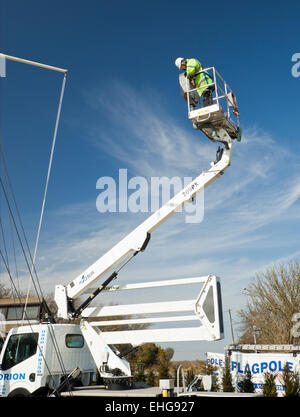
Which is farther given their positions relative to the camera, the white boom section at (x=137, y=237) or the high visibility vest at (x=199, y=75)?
the high visibility vest at (x=199, y=75)

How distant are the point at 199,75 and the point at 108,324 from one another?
6.42 metres

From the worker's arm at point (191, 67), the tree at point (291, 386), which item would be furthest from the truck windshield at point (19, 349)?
the tree at point (291, 386)

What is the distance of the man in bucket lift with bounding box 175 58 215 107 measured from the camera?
884 centimetres

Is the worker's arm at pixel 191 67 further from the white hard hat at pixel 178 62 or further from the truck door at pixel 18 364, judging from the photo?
the truck door at pixel 18 364

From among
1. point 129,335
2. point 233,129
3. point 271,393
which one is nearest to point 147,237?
point 129,335

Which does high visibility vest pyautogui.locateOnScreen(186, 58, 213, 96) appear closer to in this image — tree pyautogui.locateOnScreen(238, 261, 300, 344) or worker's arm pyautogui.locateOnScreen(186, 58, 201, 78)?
worker's arm pyautogui.locateOnScreen(186, 58, 201, 78)

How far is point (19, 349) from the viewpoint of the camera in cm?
874

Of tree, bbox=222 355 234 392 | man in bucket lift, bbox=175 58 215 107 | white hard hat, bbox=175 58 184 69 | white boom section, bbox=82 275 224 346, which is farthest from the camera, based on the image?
tree, bbox=222 355 234 392

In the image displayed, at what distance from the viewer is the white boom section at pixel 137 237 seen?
339 inches

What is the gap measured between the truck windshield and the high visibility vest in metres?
7.15

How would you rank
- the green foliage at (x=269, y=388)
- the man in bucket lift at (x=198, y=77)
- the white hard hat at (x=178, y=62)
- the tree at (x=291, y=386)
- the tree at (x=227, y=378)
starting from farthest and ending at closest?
the tree at (x=227, y=378)
the green foliage at (x=269, y=388)
the tree at (x=291, y=386)
the white hard hat at (x=178, y=62)
the man in bucket lift at (x=198, y=77)

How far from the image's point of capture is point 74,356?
355 inches

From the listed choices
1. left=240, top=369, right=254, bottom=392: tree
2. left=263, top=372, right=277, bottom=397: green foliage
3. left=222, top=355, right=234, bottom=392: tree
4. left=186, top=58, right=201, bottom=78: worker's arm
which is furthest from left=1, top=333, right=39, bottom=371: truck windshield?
left=263, top=372, right=277, bottom=397: green foliage

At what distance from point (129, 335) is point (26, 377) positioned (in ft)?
8.39
